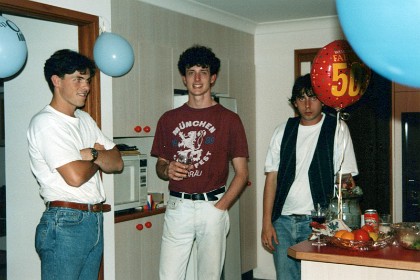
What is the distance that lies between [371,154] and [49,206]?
302 centimetres

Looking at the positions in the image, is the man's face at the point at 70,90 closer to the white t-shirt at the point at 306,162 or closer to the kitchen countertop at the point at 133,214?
the kitchen countertop at the point at 133,214

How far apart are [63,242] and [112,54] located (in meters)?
1.22

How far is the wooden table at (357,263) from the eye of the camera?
7.67ft

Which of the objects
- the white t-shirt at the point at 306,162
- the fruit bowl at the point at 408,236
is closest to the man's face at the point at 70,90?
the white t-shirt at the point at 306,162

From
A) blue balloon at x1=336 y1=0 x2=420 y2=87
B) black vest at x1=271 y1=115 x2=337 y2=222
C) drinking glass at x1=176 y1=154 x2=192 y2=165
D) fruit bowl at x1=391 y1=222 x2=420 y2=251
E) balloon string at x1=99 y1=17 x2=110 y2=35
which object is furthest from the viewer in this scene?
balloon string at x1=99 y1=17 x2=110 y2=35

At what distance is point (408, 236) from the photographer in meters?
2.51

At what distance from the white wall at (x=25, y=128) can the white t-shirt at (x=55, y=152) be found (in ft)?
2.74

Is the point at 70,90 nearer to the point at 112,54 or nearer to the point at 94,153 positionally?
the point at 94,153

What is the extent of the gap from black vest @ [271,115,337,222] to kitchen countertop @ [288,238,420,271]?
0.60 metres

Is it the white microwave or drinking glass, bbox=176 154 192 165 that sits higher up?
drinking glass, bbox=176 154 192 165

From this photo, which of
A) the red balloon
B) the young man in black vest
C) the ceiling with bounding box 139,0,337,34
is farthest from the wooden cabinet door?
the red balloon

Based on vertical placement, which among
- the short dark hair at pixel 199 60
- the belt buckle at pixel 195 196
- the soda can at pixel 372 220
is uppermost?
the short dark hair at pixel 199 60

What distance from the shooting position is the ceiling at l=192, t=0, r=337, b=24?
15.0 feet

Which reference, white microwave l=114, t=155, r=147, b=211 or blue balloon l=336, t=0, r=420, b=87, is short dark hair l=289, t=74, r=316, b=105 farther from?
blue balloon l=336, t=0, r=420, b=87
